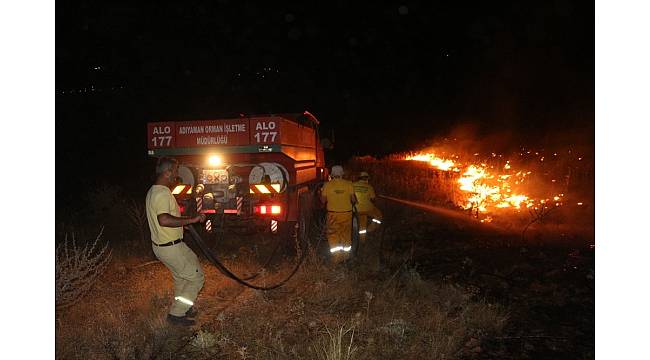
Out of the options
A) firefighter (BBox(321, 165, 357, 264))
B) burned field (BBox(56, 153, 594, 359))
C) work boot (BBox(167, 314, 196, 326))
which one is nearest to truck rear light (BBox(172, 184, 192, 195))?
burned field (BBox(56, 153, 594, 359))

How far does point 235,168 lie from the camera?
8.00 m

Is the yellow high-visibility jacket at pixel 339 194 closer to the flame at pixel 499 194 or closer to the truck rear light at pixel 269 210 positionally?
the truck rear light at pixel 269 210

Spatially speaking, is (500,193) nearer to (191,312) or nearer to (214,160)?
(214,160)

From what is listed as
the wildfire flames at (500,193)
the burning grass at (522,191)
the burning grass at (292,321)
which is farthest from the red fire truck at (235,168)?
the wildfire flames at (500,193)

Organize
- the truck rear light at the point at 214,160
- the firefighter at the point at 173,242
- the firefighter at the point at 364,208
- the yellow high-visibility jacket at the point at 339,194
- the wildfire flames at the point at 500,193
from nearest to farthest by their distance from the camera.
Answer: the firefighter at the point at 173,242, the yellow high-visibility jacket at the point at 339,194, the truck rear light at the point at 214,160, the firefighter at the point at 364,208, the wildfire flames at the point at 500,193

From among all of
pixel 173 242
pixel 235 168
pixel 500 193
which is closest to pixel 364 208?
pixel 235 168

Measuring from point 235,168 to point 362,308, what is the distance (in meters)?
3.63

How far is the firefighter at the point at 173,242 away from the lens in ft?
15.8

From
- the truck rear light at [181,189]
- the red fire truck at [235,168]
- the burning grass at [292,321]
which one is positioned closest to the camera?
the burning grass at [292,321]

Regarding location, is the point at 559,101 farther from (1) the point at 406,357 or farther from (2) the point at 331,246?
(1) the point at 406,357

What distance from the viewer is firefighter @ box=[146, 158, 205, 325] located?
4801 mm

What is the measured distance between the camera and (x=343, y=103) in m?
35.4

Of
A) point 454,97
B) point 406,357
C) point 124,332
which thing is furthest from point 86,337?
point 454,97

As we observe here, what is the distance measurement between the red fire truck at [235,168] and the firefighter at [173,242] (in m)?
2.71
